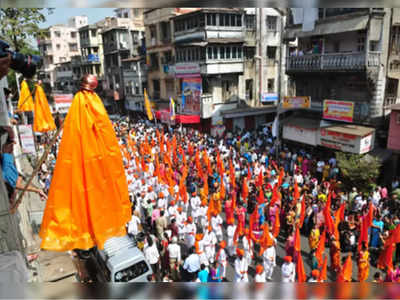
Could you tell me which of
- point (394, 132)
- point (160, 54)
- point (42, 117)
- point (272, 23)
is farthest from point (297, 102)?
point (160, 54)

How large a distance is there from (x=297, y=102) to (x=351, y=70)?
323 cm

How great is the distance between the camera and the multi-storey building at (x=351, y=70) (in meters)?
14.9

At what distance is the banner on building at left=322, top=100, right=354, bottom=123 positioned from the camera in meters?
15.4

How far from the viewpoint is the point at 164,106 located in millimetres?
A: 29656

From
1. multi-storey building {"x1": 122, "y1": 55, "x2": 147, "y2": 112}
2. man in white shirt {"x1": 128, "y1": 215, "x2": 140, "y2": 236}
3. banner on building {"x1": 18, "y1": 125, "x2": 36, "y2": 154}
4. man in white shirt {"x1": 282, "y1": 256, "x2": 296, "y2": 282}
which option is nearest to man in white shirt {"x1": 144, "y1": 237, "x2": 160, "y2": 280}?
man in white shirt {"x1": 128, "y1": 215, "x2": 140, "y2": 236}

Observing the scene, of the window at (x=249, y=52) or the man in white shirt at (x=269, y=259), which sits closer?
the man in white shirt at (x=269, y=259)

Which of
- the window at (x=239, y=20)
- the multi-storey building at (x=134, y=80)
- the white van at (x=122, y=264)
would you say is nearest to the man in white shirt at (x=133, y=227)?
the white van at (x=122, y=264)

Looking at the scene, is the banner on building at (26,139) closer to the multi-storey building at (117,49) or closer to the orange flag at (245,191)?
the orange flag at (245,191)

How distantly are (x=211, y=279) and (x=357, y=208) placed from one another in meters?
5.76

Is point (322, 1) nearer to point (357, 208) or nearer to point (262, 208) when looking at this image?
point (262, 208)

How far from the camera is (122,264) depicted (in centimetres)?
720

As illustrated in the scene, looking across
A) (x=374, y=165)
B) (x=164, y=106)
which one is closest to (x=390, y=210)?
(x=374, y=165)

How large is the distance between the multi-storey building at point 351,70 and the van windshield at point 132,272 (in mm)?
11287

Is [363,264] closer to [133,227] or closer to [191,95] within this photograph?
[133,227]
